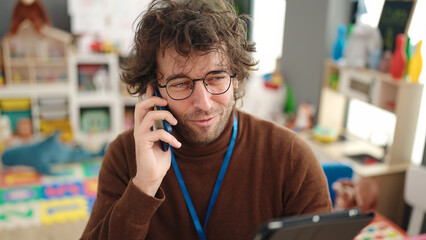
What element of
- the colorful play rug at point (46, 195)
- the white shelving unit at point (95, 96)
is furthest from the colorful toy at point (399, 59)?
the white shelving unit at point (95, 96)

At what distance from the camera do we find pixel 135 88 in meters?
1.34

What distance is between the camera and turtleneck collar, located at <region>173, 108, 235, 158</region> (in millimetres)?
1210

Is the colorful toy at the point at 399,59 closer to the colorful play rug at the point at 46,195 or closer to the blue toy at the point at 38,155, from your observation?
the colorful play rug at the point at 46,195

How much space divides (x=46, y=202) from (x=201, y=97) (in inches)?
91.1

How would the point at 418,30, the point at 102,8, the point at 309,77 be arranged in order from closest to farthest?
the point at 418,30
the point at 309,77
the point at 102,8

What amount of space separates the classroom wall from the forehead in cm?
396

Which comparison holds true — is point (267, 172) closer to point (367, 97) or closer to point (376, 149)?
point (367, 97)

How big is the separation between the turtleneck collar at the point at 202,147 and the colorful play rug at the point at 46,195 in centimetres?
183

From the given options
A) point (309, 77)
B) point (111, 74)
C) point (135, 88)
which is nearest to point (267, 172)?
point (135, 88)

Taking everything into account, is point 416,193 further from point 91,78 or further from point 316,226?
point 91,78

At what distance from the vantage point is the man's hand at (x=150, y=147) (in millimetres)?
1059

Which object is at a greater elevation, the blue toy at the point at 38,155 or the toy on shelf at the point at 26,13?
the toy on shelf at the point at 26,13

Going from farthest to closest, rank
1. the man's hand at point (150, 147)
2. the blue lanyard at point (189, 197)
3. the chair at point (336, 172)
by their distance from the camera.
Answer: the chair at point (336, 172) → the blue lanyard at point (189, 197) → the man's hand at point (150, 147)

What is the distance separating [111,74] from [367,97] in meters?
2.89
